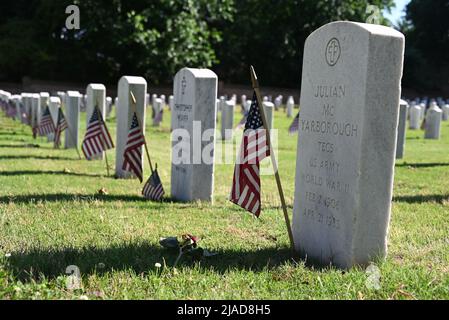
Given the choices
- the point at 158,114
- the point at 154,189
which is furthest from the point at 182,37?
the point at 154,189

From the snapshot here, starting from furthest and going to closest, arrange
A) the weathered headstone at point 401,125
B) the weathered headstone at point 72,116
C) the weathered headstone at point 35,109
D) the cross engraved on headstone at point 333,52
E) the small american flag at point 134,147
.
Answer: the weathered headstone at point 35,109 < the weathered headstone at point 72,116 < the weathered headstone at point 401,125 < the small american flag at point 134,147 < the cross engraved on headstone at point 333,52

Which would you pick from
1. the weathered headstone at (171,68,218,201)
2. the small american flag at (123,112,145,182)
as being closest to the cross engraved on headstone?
the weathered headstone at (171,68,218,201)

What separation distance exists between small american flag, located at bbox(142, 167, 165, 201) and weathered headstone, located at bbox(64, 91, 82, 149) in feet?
19.7

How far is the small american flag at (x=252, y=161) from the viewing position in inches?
226

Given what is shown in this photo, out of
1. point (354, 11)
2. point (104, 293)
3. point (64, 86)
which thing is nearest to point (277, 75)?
point (354, 11)

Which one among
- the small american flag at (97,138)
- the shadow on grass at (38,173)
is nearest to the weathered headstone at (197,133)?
the small american flag at (97,138)

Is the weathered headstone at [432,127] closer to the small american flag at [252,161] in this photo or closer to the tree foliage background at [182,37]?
the small american flag at [252,161]

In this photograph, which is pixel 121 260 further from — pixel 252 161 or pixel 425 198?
pixel 425 198

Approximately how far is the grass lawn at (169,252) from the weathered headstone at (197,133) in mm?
349

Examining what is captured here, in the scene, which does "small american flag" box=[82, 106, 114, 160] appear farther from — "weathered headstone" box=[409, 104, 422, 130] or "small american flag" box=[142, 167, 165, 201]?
"weathered headstone" box=[409, 104, 422, 130]

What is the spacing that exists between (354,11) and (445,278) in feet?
141

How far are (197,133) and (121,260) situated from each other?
3.71m

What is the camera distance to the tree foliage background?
33625 millimetres

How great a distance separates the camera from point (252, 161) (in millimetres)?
5762
